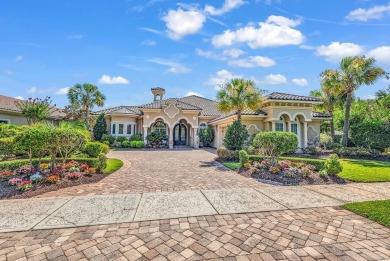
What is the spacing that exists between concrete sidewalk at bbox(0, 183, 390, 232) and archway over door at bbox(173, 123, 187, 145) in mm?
23646

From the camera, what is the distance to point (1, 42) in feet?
36.6

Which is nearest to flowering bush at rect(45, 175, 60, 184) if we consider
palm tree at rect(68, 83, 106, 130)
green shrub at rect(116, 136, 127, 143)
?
green shrub at rect(116, 136, 127, 143)

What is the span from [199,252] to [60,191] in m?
6.53

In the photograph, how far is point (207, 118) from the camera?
29.9m

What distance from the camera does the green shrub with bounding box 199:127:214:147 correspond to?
28.1 meters

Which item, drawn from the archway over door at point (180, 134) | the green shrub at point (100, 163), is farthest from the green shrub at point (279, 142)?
the archway over door at point (180, 134)

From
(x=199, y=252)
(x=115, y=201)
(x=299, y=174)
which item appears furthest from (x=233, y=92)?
(x=199, y=252)

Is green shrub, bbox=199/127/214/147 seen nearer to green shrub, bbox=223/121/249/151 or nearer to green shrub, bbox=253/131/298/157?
green shrub, bbox=223/121/249/151

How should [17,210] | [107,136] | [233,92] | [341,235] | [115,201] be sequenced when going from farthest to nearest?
[107,136], [233,92], [115,201], [17,210], [341,235]

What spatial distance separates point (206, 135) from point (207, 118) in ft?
10.0

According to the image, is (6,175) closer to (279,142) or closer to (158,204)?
(158,204)

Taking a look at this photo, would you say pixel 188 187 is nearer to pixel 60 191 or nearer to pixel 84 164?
pixel 60 191

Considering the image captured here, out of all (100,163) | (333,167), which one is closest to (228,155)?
(333,167)

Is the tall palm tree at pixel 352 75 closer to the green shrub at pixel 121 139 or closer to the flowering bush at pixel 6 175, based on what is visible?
the green shrub at pixel 121 139
